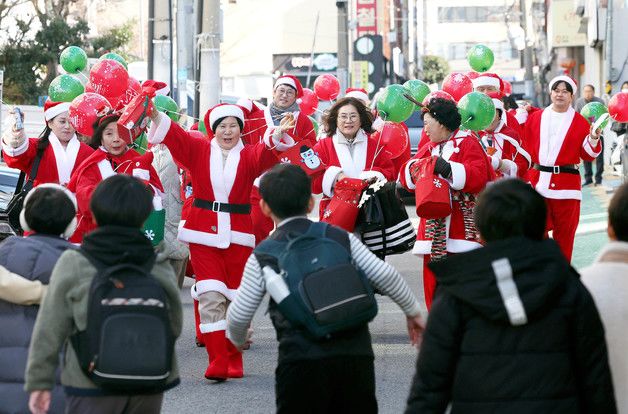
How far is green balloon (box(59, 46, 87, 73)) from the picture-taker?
11.4 m

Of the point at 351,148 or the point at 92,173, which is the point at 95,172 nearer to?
the point at 92,173

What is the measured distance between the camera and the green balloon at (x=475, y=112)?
30.6ft

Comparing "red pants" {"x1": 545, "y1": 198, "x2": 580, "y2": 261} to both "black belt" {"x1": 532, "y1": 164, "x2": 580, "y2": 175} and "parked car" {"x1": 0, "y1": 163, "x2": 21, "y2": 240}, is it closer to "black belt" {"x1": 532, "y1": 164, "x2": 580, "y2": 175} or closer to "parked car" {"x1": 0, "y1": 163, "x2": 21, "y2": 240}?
"black belt" {"x1": 532, "y1": 164, "x2": 580, "y2": 175}

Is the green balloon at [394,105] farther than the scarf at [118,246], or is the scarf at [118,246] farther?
the green balloon at [394,105]

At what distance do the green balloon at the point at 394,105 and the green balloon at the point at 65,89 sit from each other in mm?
A: 2531

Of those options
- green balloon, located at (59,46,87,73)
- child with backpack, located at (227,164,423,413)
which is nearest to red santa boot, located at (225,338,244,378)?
child with backpack, located at (227,164,423,413)

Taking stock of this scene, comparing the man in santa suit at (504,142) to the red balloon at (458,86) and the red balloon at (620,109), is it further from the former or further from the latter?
the red balloon at (620,109)

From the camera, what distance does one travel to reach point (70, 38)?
105 feet

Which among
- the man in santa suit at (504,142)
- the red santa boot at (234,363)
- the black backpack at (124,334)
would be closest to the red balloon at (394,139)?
the man in santa suit at (504,142)

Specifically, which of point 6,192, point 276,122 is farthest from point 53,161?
point 6,192

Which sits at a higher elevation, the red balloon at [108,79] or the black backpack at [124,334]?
the red balloon at [108,79]

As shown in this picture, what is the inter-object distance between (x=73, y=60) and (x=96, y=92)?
1.74 m

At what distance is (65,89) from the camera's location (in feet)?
34.0

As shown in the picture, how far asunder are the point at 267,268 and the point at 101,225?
26.6 inches
